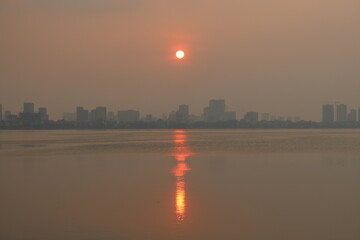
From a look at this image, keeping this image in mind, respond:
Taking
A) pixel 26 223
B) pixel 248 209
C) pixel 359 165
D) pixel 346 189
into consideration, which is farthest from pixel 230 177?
pixel 26 223

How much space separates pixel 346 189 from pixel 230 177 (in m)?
5.37

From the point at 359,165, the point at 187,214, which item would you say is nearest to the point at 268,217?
the point at 187,214

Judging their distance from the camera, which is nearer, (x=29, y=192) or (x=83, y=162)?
(x=29, y=192)

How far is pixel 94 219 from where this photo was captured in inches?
464

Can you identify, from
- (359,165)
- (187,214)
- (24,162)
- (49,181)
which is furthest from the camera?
(24,162)

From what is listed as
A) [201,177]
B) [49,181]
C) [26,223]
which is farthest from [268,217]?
[49,181]

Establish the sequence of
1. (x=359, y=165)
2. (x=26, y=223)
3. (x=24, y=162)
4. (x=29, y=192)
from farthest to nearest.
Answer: (x=24, y=162)
(x=359, y=165)
(x=29, y=192)
(x=26, y=223)

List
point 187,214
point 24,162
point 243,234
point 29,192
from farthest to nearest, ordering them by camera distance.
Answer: point 24,162
point 29,192
point 187,214
point 243,234

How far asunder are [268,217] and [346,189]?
5.55 metres

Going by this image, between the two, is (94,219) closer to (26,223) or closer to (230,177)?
(26,223)

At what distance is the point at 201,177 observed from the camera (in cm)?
2002

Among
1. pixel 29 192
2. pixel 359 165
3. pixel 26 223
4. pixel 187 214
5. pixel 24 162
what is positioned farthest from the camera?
pixel 24 162

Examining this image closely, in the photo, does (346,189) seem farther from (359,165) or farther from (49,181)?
(49,181)

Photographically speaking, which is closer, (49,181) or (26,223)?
(26,223)
